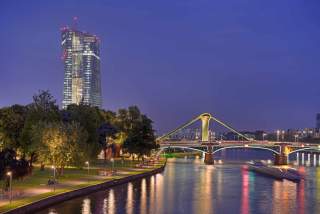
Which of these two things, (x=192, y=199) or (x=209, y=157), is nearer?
(x=192, y=199)

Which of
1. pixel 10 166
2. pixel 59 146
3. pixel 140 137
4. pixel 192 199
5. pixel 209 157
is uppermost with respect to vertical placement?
pixel 140 137

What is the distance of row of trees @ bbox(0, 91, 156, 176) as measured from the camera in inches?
2753

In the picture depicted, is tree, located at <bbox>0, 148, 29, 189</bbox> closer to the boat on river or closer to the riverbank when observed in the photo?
the riverbank

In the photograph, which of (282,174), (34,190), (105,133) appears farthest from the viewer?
(282,174)

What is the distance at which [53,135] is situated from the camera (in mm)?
69438

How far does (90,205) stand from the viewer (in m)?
53.3

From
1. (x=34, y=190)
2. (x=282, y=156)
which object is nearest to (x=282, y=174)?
(x=282, y=156)

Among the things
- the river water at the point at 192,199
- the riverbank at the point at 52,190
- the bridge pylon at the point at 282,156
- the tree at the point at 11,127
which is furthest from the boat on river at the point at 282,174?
the tree at the point at 11,127

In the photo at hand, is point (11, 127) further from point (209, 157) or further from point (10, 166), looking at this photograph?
point (209, 157)

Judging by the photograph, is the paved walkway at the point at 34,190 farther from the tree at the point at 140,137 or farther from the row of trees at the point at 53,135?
the tree at the point at 140,137

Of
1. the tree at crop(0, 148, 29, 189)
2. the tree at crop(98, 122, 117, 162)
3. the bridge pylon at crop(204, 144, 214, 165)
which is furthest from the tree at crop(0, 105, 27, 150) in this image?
A: the bridge pylon at crop(204, 144, 214, 165)

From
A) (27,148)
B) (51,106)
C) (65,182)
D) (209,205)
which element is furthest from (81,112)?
(209,205)

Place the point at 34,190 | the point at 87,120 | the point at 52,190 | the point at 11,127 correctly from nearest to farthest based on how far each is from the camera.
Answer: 1. the point at 34,190
2. the point at 52,190
3. the point at 11,127
4. the point at 87,120

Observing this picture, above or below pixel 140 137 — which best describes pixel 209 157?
below
